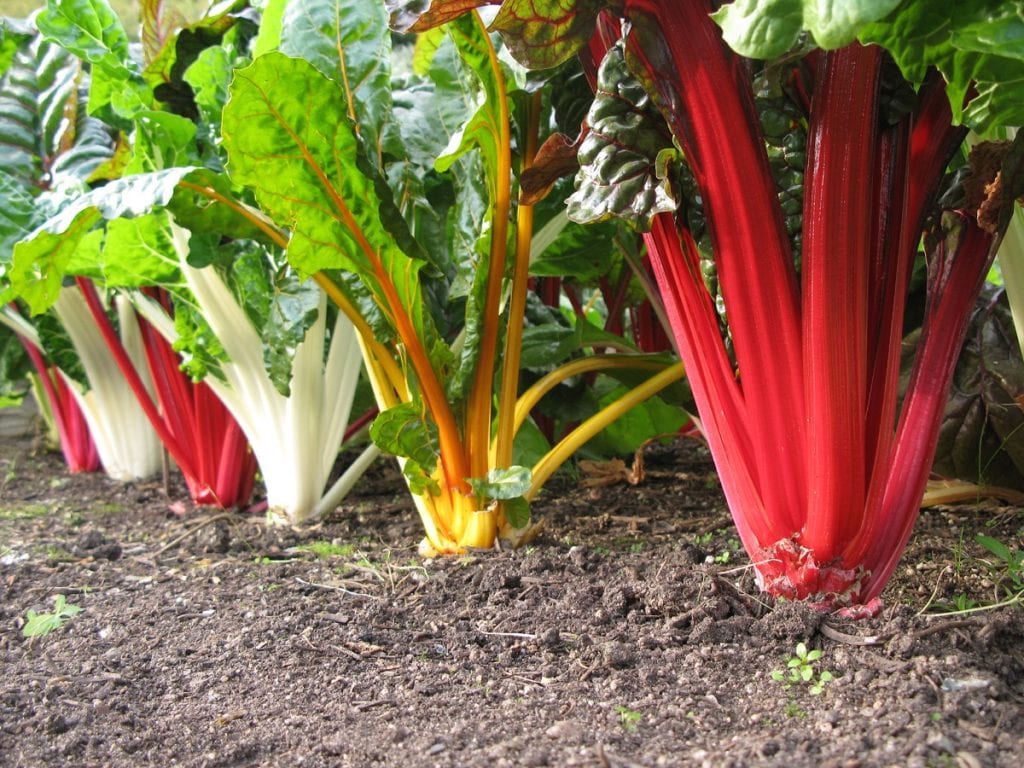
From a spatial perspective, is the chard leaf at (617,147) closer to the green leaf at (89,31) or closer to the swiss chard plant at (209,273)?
the swiss chard plant at (209,273)

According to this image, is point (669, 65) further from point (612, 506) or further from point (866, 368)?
point (612, 506)

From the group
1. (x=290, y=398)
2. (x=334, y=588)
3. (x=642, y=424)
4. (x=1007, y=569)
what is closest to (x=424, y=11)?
(x=334, y=588)

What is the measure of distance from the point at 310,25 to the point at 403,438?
74 cm

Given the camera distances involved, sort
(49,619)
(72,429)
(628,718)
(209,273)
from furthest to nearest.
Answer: (72,429), (209,273), (49,619), (628,718)

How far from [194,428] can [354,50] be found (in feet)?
4.15

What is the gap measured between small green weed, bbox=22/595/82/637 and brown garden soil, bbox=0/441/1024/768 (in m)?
0.02

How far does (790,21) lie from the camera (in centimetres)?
82

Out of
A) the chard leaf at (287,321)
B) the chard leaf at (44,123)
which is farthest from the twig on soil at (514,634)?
the chard leaf at (44,123)

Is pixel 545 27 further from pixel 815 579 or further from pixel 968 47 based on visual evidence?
pixel 815 579

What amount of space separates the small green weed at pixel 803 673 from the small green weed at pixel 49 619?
1104 millimetres

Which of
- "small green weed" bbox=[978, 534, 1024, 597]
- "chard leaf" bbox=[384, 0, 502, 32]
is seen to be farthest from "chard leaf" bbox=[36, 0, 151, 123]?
"small green weed" bbox=[978, 534, 1024, 597]

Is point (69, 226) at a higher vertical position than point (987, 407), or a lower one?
higher

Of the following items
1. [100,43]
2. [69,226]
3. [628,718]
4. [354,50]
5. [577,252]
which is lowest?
[628,718]

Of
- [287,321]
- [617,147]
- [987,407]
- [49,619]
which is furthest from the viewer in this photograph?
[287,321]
